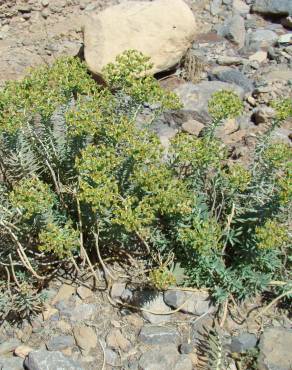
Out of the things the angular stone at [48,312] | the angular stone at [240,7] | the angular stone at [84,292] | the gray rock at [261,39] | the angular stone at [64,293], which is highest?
the angular stone at [240,7]

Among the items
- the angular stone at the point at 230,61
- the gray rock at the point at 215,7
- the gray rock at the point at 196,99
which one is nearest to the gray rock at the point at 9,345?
the gray rock at the point at 196,99

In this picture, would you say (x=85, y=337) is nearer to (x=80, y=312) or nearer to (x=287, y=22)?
(x=80, y=312)

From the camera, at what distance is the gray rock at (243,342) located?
3437mm

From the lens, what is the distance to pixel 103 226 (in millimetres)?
3482

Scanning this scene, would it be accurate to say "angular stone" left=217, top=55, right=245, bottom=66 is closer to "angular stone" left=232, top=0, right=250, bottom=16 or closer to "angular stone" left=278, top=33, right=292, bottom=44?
"angular stone" left=278, top=33, right=292, bottom=44

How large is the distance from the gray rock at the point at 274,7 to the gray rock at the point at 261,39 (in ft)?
1.64

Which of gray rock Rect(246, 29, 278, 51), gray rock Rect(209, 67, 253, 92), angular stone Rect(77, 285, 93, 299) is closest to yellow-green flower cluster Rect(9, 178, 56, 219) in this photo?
angular stone Rect(77, 285, 93, 299)

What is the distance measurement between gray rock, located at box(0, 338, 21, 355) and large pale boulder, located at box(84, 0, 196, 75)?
357cm

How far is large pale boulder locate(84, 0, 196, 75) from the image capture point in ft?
20.5

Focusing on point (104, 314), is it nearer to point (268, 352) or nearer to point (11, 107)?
point (268, 352)

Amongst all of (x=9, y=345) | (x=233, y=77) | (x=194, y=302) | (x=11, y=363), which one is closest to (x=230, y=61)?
(x=233, y=77)

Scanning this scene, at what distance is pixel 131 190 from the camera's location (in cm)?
350

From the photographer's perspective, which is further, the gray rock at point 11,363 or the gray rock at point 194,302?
the gray rock at point 194,302

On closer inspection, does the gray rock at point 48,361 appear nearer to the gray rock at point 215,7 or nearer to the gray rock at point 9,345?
the gray rock at point 9,345
